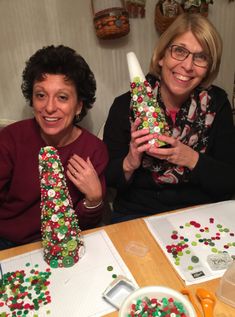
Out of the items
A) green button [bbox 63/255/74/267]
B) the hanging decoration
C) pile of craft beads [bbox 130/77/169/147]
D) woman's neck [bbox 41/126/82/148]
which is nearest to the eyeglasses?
pile of craft beads [bbox 130/77/169/147]

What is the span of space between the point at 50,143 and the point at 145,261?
1.83 feet

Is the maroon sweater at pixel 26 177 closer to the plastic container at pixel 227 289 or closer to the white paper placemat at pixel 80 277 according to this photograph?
the white paper placemat at pixel 80 277

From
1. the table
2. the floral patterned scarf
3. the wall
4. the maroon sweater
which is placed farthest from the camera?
the wall

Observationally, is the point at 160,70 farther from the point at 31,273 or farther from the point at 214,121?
the point at 31,273

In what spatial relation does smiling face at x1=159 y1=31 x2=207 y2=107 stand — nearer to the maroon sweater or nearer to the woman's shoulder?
the maroon sweater

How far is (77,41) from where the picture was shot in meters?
1.51

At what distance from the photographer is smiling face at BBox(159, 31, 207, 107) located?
120 centimetres

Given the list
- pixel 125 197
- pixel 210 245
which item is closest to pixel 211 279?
pixel 210 245

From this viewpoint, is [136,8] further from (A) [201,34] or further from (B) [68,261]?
(B) [68,261]

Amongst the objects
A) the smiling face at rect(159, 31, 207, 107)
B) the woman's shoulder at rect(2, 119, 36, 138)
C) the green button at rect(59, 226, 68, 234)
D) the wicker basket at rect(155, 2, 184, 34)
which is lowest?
the green button at rect(59, 226, 68, 234)

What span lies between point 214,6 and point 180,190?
0.91 meters

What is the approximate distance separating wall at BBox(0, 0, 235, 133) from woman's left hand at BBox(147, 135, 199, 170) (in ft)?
Result: 1.97

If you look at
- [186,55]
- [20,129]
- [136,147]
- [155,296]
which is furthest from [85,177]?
[186,55]

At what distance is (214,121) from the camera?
4.34ft
